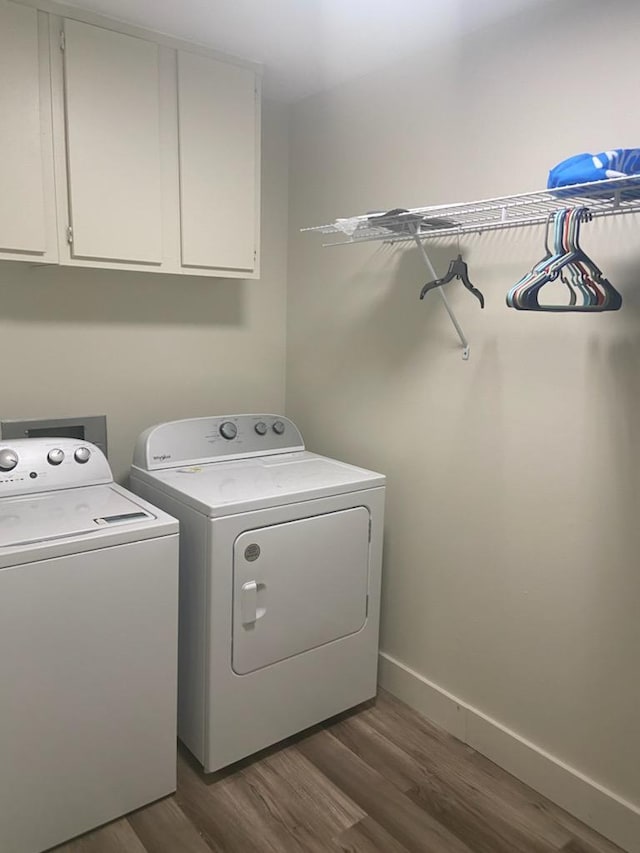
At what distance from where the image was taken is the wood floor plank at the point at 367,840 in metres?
1.73

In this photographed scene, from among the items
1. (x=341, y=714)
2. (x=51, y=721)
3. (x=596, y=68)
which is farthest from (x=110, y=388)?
(x=596, y=68)

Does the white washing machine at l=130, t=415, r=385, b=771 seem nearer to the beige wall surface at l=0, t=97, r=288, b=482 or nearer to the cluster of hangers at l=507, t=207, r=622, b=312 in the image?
the beige wall surface at l=0, t=97, r=288, b=482

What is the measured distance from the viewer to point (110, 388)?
7.85 ft

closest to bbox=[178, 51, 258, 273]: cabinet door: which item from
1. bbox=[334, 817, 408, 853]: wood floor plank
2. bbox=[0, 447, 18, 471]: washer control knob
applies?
bbox=[0, 447, 18, 471]: washer control knob

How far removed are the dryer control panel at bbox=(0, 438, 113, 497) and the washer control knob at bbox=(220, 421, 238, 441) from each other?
1.55 feet

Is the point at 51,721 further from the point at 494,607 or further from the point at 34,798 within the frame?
the point at 494,607

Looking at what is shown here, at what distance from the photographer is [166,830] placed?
5.82 feet

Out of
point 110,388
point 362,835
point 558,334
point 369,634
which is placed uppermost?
point 558,334

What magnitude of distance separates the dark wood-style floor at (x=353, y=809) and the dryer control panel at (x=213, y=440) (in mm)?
1003

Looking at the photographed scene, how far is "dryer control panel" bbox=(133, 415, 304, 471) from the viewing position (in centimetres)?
227

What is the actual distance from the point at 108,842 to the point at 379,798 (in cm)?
79

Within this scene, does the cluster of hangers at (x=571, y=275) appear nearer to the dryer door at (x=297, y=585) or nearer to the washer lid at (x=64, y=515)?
the dryer door at (x=297, y=585)

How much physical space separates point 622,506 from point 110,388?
1792 mm

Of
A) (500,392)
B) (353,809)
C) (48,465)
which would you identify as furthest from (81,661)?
(500,392)
